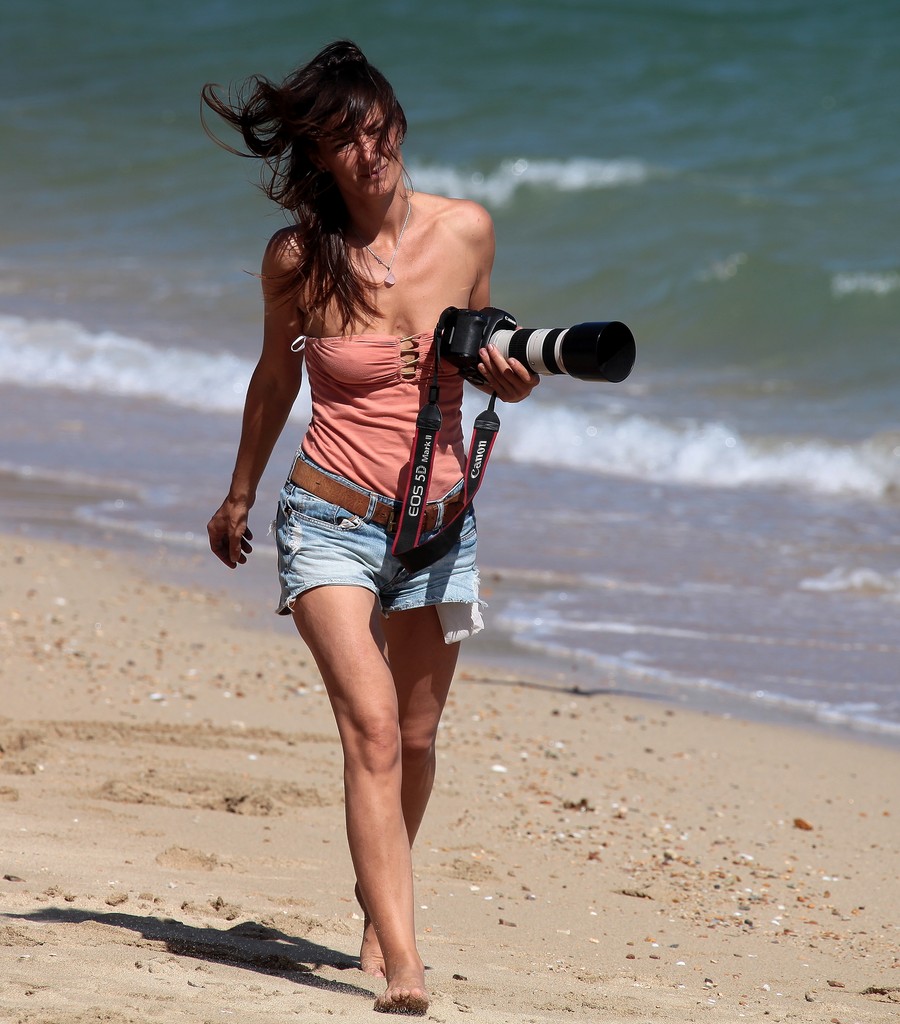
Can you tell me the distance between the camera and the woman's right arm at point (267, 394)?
2932 mm

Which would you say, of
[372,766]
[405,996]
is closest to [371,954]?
[405,996]

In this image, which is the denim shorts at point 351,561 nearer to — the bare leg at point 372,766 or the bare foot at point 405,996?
the bare leg at point 372,766

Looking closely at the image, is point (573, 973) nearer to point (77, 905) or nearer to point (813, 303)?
point (77, 905)

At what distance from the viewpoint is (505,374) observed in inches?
111

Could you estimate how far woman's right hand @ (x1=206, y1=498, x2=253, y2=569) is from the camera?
10.2 feet

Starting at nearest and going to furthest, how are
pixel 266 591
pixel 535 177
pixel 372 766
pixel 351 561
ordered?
1. pixel 372 766
2. pixel 351 561
3. pixel 266 591
4. pixel 535 177

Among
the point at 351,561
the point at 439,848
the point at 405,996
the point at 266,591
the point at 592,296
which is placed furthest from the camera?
the point at 592,296

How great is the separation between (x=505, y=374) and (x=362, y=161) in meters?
0.50

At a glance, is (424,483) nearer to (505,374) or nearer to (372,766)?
(505,374)

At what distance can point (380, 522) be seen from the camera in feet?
9.46

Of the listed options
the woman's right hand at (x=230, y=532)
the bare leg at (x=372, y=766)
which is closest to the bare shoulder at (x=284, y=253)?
the woman's right hand at (x=230, y=532)

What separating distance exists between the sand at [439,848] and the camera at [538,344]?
1234 millimetres

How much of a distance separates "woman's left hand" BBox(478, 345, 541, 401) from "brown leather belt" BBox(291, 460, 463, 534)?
0.27 meters

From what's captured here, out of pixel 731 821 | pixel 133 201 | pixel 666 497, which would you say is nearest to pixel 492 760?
pixel 731 821
